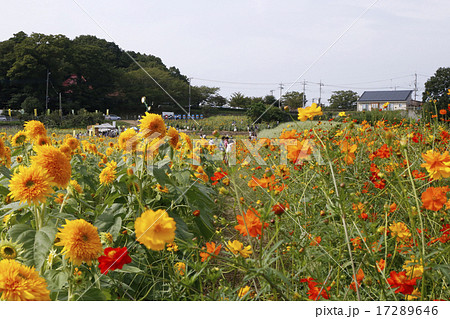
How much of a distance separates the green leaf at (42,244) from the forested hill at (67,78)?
14.0 m

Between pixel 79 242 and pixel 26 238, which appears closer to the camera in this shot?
pixel 79 242

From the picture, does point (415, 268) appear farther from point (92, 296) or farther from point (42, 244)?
point (42, 244)

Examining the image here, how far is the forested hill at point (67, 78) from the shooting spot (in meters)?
15.8

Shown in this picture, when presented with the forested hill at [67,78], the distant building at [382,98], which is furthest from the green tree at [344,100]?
the forested hill at [67,78]

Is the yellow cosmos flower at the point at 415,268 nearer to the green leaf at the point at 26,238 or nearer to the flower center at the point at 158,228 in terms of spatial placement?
the flower center at the point at 158,228

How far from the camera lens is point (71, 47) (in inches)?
765

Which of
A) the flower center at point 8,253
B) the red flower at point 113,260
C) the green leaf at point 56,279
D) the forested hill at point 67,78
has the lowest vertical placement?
the green leaf at point 56,279

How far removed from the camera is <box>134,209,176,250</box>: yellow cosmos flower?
792 mm

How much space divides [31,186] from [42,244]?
0.18 m

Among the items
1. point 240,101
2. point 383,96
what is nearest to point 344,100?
point 383,96

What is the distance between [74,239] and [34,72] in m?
18.5

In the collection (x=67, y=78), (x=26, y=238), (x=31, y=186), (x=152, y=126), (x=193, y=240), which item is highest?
(x=67, y=78)

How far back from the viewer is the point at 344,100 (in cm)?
1437
